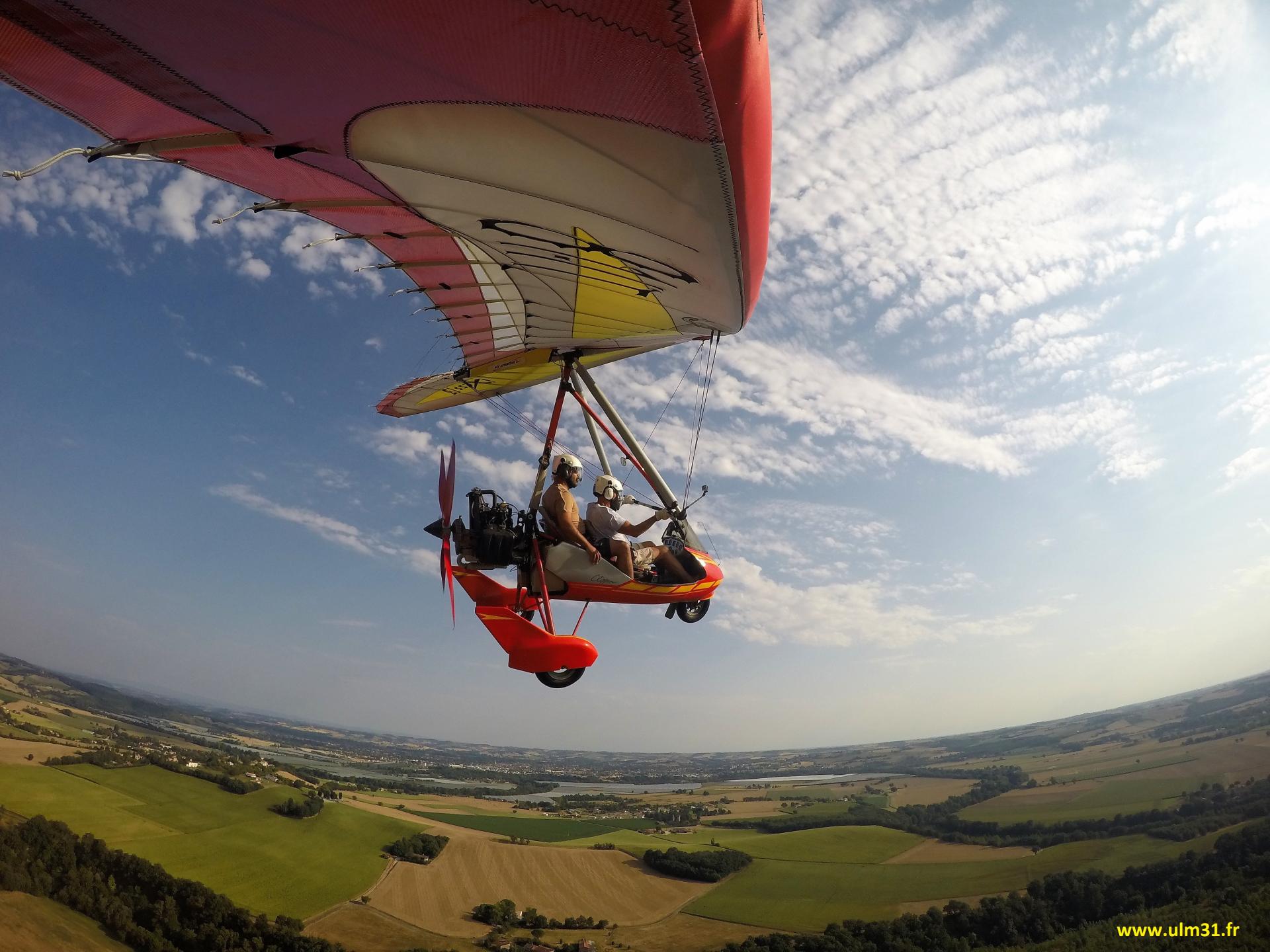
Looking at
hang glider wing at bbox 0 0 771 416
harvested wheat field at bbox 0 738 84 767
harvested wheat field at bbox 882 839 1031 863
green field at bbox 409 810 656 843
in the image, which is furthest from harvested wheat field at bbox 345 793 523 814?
hang glider wing at bbox 0 0 771 416

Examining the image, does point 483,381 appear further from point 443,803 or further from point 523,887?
point 443,803

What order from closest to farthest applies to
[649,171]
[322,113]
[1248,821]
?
1. [649,171]
2. [322,113]
3. [1248,821]

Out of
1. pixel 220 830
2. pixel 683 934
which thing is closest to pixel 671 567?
pixel 683 934

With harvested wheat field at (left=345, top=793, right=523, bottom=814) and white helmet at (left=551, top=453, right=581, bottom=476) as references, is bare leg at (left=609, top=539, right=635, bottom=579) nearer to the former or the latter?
white helmet at (left=551, top=453, right=581, bottom=476)

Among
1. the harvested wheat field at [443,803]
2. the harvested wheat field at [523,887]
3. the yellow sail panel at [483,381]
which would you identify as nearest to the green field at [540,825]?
the harvested wheat field at [443,803]

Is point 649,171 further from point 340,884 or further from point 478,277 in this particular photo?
point 340,884

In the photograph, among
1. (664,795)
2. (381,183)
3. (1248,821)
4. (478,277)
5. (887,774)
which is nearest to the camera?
(381,183)

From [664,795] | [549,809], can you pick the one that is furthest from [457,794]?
[664,795]

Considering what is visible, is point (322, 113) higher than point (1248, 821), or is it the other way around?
point (322, 113)
